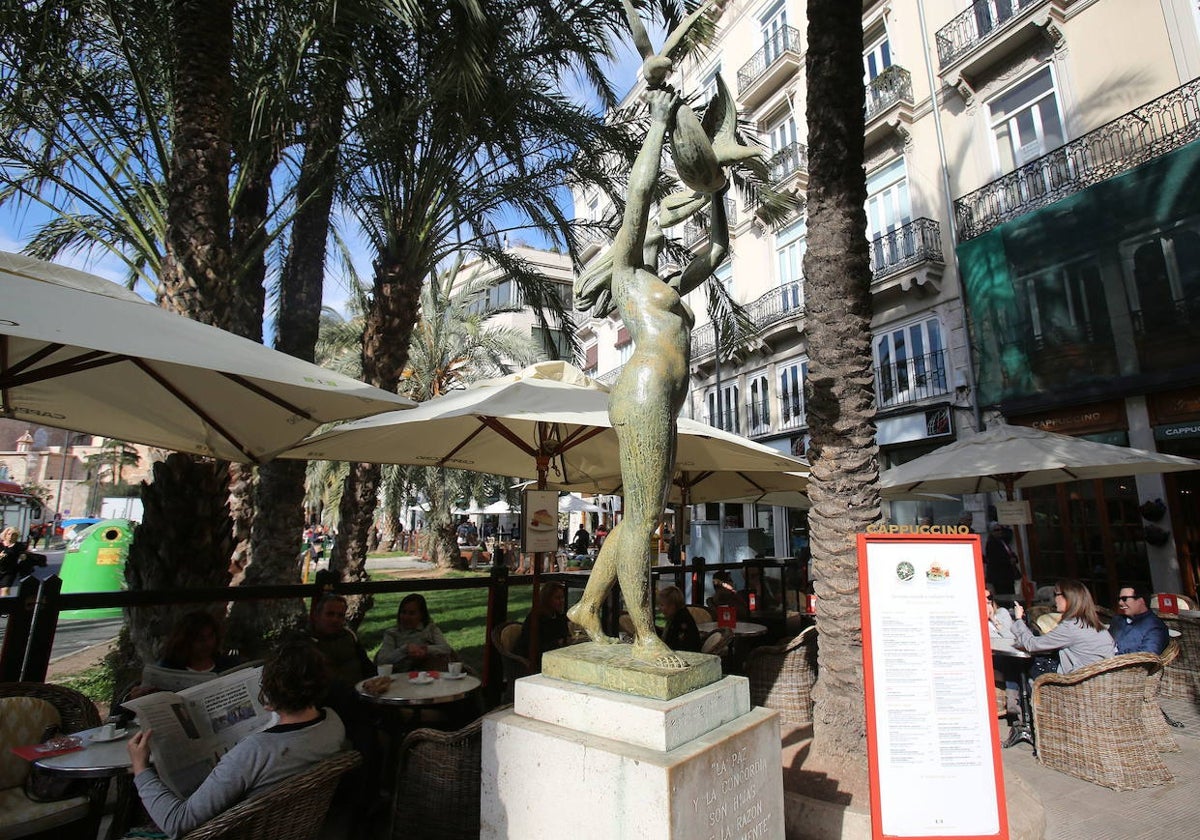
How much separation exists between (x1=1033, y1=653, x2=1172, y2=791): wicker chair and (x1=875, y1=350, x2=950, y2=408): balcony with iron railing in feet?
33.0

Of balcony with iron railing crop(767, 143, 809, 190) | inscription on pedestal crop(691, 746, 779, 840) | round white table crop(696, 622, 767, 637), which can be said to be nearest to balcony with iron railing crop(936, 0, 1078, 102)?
balcony with iron railing crop(767, 143, 809, 190)

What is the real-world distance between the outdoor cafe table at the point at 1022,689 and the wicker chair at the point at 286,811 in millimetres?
5069

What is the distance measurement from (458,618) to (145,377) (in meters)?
8.40

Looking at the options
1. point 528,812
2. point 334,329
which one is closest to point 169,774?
point 528,812

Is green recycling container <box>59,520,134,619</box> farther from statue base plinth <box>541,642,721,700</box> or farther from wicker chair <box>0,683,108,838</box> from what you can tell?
statue base plinth <box>541,642,721,700</box>

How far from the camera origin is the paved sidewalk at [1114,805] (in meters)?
3.59

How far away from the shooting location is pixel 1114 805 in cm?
394

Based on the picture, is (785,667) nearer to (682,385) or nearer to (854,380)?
(854,380)

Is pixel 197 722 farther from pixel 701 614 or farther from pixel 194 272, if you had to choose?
pixel 701 614

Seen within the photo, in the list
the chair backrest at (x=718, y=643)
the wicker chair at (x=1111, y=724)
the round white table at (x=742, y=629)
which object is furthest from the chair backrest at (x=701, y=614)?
the wicker chair at (x=1111, y=724)

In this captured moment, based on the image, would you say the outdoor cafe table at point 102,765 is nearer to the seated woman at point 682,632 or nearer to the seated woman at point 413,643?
the seated woman at point 413,643

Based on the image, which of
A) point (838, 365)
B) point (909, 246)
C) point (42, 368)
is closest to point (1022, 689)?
point (838, 365)

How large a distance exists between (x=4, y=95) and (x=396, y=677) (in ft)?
23.0

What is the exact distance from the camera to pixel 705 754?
2172 millimetres
